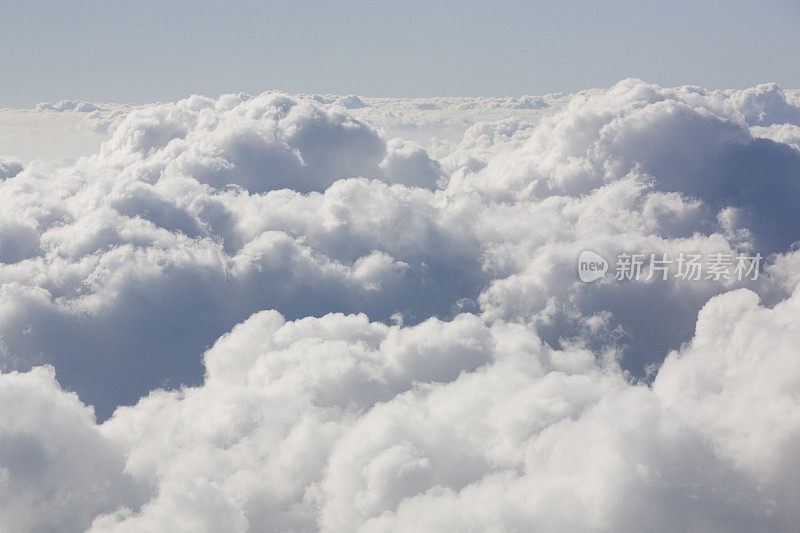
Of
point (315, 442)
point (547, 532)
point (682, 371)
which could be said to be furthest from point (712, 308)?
point (315, 442)

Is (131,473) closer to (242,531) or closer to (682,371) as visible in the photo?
(242,531)

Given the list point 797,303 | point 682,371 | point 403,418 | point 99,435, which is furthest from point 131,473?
point 797,303

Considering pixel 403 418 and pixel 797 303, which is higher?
pixel 797 303

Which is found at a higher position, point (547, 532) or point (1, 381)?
point (1, 381)

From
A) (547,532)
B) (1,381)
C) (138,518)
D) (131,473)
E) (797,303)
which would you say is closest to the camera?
(547,532)

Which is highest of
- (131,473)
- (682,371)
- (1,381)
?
(682,371)

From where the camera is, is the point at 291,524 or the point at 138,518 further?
the point at 291,524

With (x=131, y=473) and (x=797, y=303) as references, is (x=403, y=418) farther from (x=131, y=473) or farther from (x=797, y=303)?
(x=797, y=303)

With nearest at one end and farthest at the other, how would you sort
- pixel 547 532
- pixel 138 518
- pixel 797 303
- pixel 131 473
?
pixel 547 532 < pixel 797 303 < pixel 138 518 < pixel 131 473

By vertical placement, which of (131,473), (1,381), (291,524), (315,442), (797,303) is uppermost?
(797,303)
